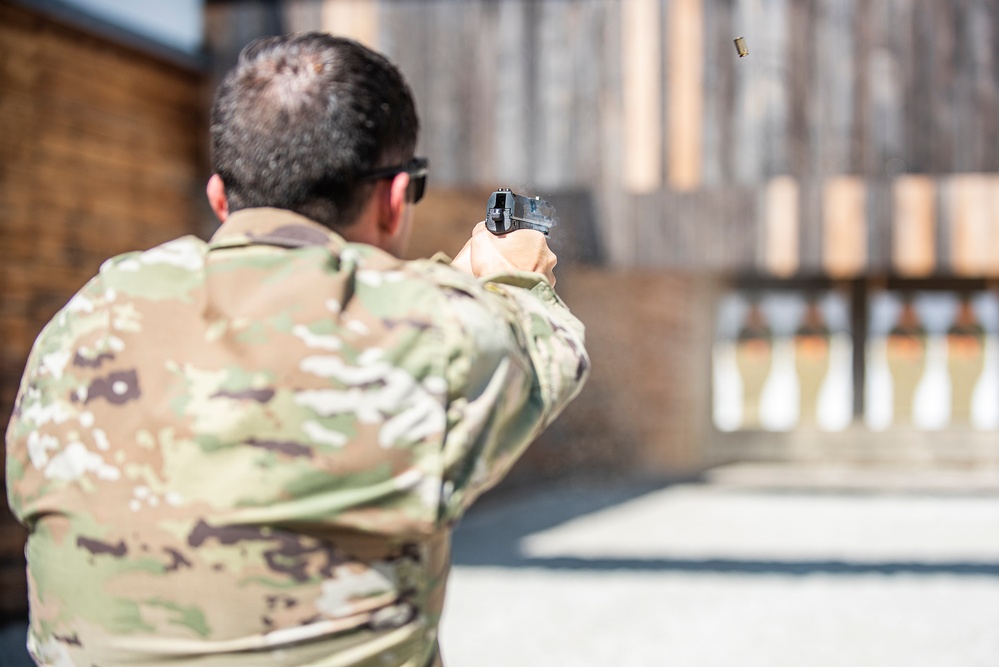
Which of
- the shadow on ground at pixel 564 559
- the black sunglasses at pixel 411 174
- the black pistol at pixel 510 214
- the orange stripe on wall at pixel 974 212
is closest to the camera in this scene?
the black sunglasses at pixel 411 174

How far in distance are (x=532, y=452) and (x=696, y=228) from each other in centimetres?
326

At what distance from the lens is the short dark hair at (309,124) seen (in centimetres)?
104

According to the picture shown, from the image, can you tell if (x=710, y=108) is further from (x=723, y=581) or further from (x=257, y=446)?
(x=257, y=446)

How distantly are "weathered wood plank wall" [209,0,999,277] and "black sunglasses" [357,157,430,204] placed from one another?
3.71 metres

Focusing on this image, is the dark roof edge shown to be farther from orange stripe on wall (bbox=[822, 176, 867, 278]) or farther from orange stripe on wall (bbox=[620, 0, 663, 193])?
orange stripe on wall (bbox=[822, 176, 867, 278])

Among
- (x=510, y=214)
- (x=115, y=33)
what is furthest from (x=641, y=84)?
(x=510, y=214)

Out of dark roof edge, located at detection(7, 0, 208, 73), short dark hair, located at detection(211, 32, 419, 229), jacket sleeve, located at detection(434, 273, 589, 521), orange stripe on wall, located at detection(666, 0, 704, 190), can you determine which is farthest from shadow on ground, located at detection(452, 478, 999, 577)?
short dark hair, located at detection(211, 32, 419, 229)

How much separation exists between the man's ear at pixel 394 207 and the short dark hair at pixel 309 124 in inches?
0.8

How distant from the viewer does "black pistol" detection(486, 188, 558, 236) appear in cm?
128

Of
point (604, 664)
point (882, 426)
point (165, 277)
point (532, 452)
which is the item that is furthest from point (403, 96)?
point (882, 426)

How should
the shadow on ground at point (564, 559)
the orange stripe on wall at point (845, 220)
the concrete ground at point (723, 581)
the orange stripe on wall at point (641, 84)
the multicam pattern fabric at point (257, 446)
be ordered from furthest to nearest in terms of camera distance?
1. the shadow on ground at point (564, 559)
2. the orange stripe on wall at point (641, 84)
3. the orange stripe on wall at point (845, 220)
4. the concrete ground at point (723, 581)
5. the multicam pattern fabric at point (257, 446)

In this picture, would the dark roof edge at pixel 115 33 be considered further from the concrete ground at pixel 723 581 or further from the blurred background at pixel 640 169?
the concrete ground at pixel 723 581

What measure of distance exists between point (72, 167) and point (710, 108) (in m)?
2.63

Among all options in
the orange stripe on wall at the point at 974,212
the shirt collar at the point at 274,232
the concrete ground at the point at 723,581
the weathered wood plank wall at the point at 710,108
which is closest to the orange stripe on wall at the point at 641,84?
the weathered wood plank wall at the point at 710,108
